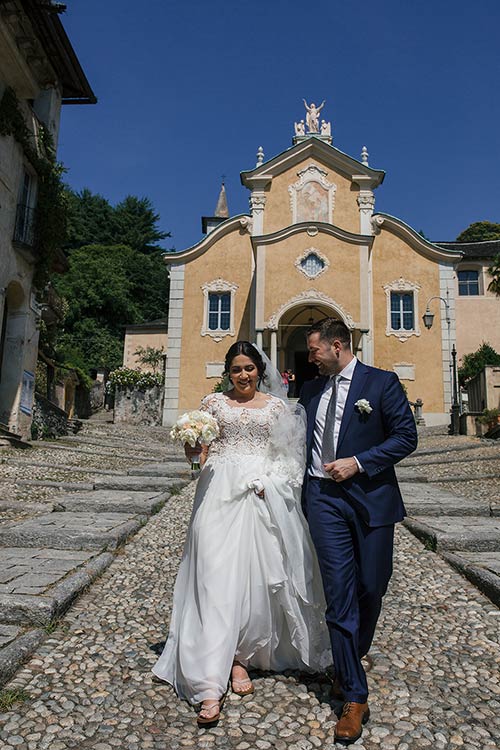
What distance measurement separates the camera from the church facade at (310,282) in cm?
2355

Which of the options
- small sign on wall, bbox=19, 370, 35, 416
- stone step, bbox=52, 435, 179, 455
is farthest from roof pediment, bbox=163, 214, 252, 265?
small sign on wall, bbox=19, 370, 35, 416

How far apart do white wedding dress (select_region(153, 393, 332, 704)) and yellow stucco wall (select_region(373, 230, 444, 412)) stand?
21.3 meters

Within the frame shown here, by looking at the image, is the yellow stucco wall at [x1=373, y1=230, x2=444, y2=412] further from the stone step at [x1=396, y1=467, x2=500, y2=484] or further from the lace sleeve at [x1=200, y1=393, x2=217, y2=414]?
the lace sleeve at [x1=200, y1=393, x2=217, y2=414]

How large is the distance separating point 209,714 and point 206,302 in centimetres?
2354

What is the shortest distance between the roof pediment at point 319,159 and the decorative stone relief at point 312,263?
4.59 metres

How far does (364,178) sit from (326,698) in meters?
25.3

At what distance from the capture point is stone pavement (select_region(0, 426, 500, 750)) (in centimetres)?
257

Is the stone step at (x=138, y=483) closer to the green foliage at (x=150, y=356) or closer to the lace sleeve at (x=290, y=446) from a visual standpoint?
the lace sleeve at (x=290, y=446)

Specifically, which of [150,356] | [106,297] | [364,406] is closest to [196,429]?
[364,406]

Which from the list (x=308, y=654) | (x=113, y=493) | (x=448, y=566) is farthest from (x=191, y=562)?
(x=113, y=493)

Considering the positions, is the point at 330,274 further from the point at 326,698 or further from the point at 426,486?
the point at 326,698

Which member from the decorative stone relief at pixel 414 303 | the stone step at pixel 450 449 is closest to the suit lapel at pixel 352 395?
the stone step at pixel 450 449

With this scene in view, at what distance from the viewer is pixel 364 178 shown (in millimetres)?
25391

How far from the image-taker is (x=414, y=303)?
978 inches
